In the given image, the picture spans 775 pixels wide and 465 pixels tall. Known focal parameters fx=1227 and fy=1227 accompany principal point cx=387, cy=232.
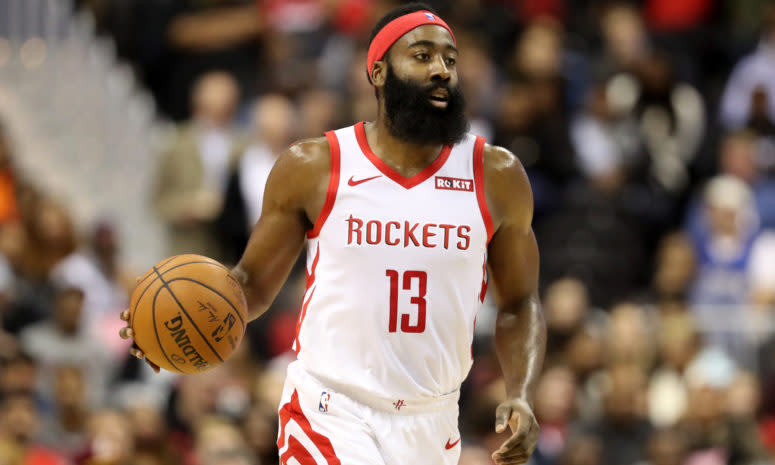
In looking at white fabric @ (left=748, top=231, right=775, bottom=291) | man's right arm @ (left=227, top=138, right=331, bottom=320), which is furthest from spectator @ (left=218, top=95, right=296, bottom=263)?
man's right arm @ (left=227, top=138, right=331, bottom=320)

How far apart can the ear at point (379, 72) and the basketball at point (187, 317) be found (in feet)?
3.97

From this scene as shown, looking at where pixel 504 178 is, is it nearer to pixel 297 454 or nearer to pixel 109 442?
pixel 297 454

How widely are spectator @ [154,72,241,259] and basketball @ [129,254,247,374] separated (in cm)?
660

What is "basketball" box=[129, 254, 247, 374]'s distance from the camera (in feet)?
18.4

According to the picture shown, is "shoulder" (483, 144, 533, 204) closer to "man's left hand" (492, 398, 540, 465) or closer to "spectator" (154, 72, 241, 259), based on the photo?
"man's left hand" (492, 398, 540, 465)

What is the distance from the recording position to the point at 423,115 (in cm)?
577

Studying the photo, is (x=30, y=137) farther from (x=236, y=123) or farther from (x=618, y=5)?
(x=618, y=5)

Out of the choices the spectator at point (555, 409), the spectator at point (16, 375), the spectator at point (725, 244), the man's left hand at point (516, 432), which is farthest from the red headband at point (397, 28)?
the spectator at point (725, 244)

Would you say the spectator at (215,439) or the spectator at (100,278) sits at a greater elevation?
the spectator at (100,278)

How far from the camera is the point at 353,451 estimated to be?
217 inches

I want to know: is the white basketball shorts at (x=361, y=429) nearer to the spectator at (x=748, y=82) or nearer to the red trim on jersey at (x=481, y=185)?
the red trim on jersey at (x=481, y=185)

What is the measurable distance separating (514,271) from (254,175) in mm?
6583

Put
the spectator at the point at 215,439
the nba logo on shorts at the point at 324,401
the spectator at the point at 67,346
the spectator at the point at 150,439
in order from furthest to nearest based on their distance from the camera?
the spectator at the point at 67,346, the spectator at the point at 150,439, the spectator at the point at 215,439, the nba logo on shorts at the point at 324,401

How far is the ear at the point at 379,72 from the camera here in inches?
235
